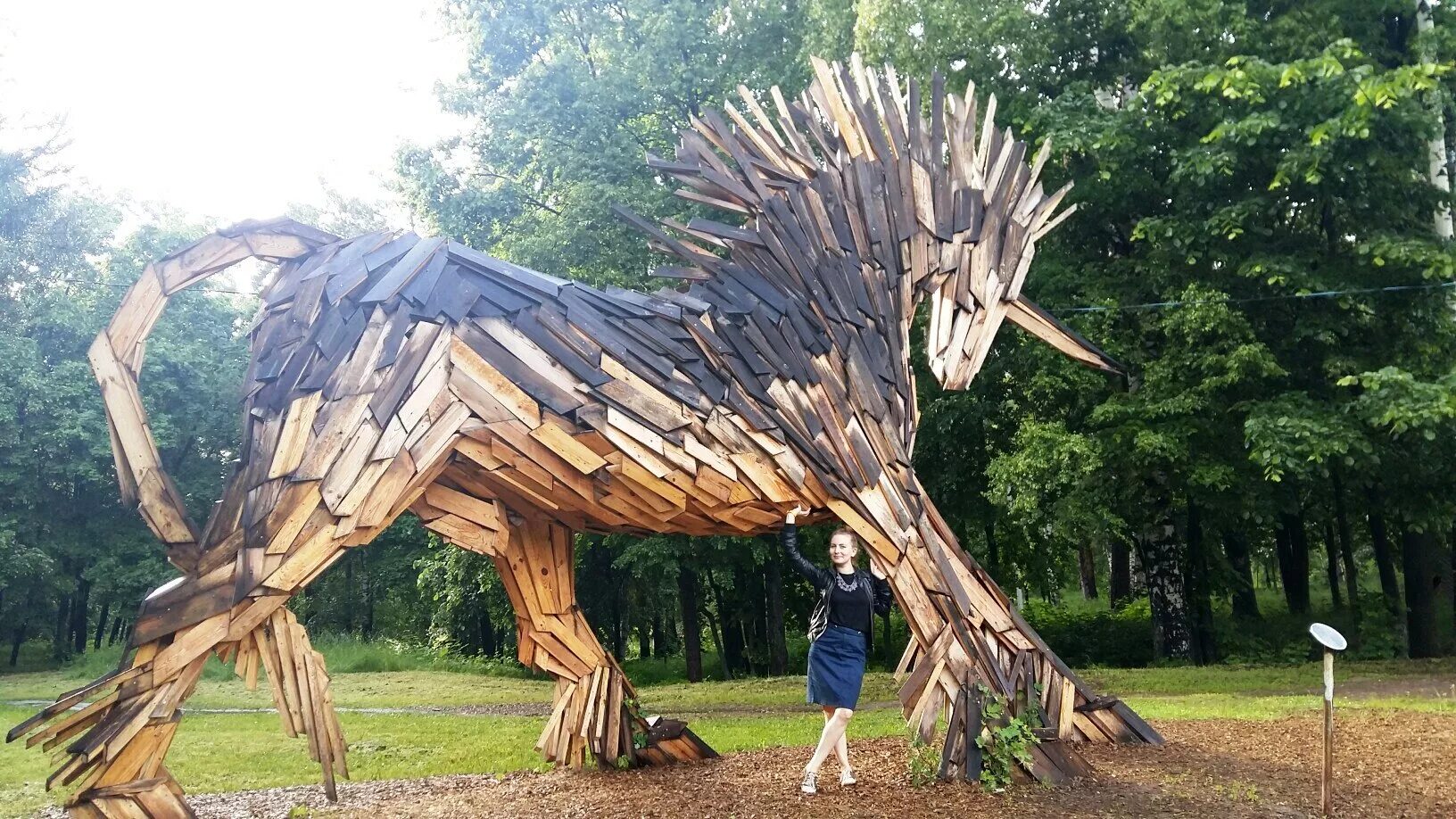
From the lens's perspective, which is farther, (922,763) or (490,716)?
(490,716)

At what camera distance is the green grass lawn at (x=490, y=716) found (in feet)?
24.0

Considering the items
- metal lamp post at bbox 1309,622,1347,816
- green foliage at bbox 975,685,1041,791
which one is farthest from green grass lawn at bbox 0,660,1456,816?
metal lamp post at bbox 1309,622,1347,816

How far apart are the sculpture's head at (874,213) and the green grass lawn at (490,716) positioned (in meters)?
3.23

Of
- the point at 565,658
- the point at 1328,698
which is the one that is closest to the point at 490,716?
the point at 565,658

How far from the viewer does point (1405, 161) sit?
10.4 meters

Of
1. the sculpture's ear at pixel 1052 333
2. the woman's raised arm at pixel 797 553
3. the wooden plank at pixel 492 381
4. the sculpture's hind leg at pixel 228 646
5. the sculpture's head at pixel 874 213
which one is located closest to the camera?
the sculpture's hind leg at pixel 228 646

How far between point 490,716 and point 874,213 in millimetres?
7199

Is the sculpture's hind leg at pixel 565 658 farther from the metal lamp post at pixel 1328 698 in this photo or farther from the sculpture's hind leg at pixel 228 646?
the metal lamp post at pixel 1328 698

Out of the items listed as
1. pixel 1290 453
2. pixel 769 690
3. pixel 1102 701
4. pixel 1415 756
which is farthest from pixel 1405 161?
pixel 769 690

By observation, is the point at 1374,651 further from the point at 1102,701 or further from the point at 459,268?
the point at 459,268

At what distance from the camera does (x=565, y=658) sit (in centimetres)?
569

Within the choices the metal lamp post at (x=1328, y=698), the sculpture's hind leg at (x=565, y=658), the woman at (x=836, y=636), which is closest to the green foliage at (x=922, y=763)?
the woman at (x=836, y=636)

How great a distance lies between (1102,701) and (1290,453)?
17.5 feet

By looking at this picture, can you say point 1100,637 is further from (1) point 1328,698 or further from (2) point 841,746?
(1) point 1328,698
